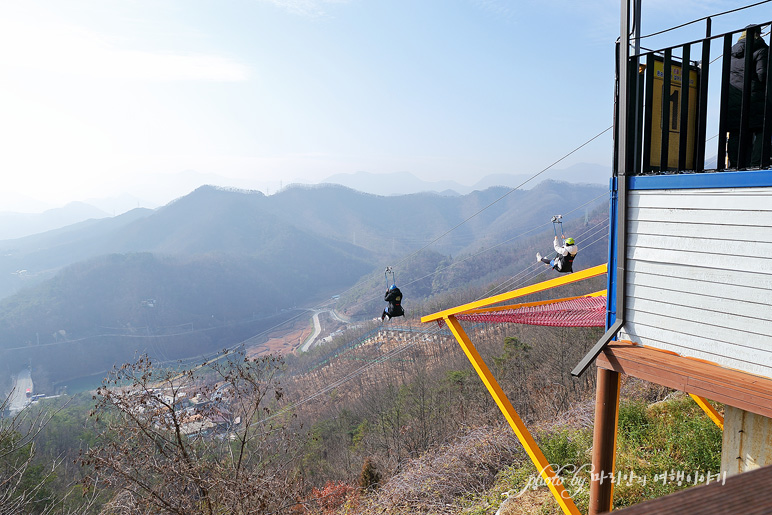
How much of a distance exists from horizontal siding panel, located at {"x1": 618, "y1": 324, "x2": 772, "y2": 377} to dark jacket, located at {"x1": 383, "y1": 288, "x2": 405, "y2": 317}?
4752 mm

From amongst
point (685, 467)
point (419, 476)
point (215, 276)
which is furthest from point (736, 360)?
point (215, 276)

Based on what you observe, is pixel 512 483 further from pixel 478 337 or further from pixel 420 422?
pixel 478 337

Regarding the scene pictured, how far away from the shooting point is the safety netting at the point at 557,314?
13.4 ft

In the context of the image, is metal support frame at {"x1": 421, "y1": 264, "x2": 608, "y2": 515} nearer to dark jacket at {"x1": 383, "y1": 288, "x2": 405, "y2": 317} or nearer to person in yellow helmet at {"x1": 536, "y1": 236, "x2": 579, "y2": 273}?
person in yellow helmet at {"x1": 536, "y1": 236, "x2": 579, "y2": 273}

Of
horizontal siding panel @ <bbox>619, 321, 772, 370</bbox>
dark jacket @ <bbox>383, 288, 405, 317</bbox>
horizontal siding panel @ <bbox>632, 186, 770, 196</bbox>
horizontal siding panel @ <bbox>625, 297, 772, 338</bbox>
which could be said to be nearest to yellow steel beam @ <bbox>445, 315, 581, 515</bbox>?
horizontal siding panel @ <bbox>619, 321, 772, 370</bbox>

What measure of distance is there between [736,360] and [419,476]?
21.9 feet

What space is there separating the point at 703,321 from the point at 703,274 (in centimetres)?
28

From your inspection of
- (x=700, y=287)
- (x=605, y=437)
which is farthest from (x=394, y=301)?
(x=700, y=287)

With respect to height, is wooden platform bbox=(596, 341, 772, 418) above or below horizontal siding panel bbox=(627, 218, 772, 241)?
below

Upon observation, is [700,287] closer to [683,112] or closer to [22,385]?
[683,112]

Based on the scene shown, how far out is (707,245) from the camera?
2672mm

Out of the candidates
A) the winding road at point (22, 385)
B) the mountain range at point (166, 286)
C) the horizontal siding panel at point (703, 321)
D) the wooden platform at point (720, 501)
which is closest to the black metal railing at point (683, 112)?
the horizontal siding panel at point (703, 321)

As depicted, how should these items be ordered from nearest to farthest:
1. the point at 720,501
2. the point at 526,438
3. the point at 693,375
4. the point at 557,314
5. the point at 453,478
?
the point at 720,501 → the point at 693,375 → the point at 526,438 → the point at 557,314 → the point at 453,478

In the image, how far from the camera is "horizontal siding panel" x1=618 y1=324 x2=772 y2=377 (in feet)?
8.28
